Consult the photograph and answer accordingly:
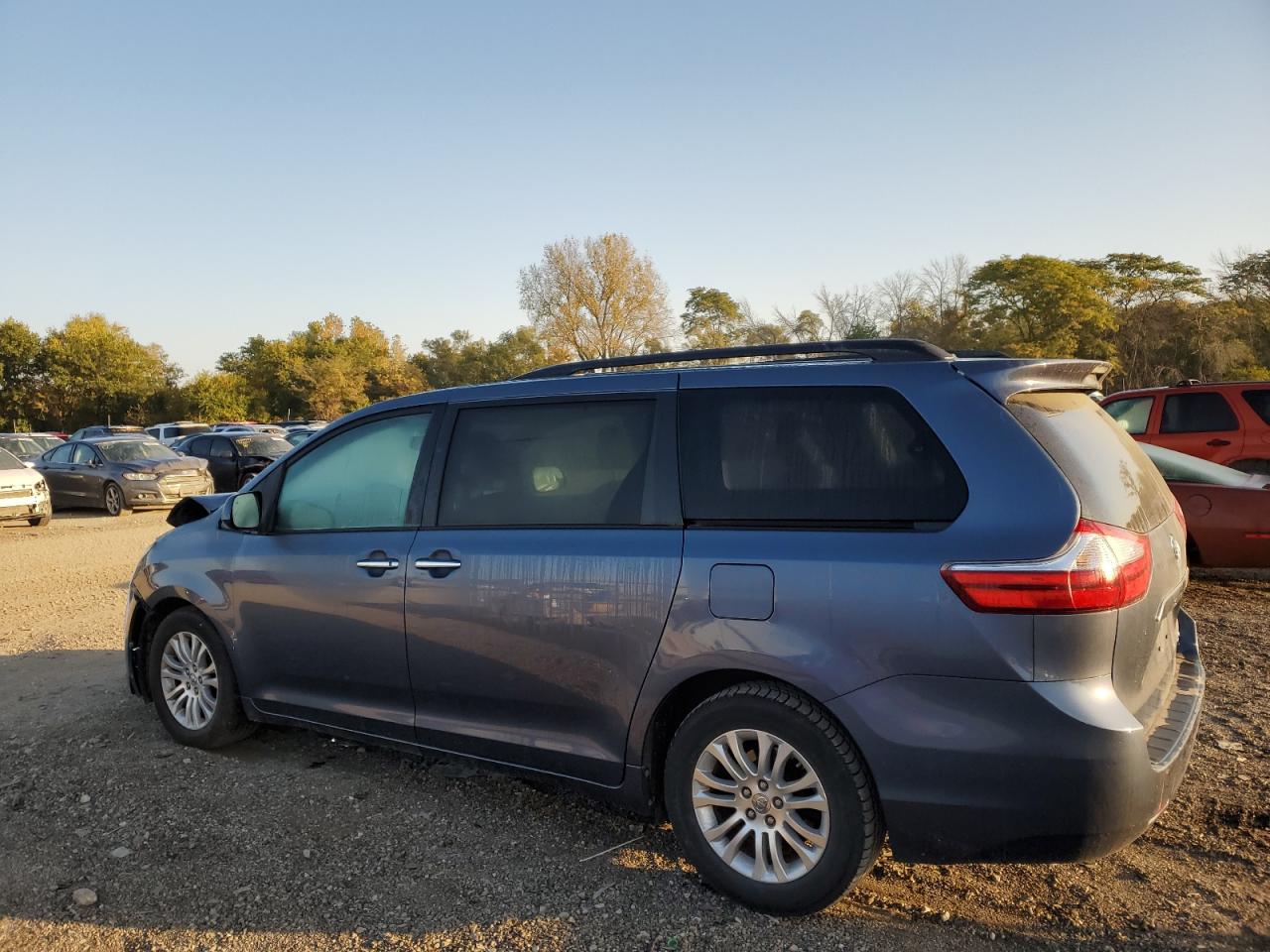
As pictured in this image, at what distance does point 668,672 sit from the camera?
9.75 ft

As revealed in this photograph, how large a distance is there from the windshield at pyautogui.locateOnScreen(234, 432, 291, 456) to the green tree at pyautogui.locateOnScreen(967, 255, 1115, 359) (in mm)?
34964

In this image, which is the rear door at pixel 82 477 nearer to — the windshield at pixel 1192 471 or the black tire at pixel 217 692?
the black tire at pixel 217 692

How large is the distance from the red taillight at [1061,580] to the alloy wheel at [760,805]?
745 mm

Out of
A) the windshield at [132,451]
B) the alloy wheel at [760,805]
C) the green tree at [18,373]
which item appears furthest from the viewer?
the green tree at [18,373]

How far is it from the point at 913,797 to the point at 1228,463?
27.7 ft

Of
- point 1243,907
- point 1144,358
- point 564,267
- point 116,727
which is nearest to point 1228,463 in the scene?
point 1243,907

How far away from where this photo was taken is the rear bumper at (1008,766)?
2.47 meters

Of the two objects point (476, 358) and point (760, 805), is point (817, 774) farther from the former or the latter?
point (476, 358)

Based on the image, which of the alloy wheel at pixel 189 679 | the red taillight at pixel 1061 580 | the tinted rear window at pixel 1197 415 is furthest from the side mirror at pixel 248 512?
the tinted rear window at pixel 1197 415

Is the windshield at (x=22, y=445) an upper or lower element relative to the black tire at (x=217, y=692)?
upper

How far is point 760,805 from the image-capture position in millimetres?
2854

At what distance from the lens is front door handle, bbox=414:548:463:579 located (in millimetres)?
3514

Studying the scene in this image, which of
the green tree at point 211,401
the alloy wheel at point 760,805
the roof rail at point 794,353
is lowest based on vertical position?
the alloy wheel at point 760,805

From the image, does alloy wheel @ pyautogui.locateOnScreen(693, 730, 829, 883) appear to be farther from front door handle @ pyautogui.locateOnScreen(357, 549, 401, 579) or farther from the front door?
front door handle @ pyautogui.locateOnScreen(357, 549, 401, 579)
